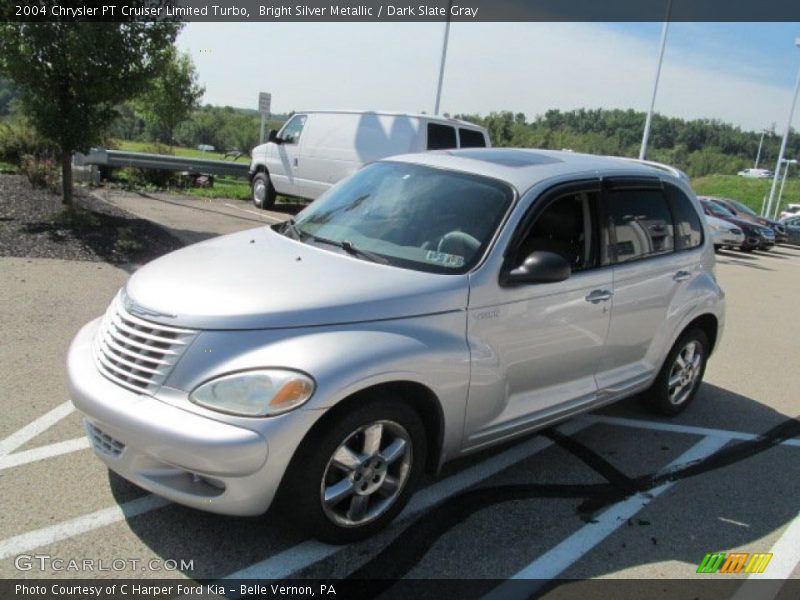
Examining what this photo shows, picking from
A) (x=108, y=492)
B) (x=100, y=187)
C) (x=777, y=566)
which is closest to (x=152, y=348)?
(x=108, y=492)

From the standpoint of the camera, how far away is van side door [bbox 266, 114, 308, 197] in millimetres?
14247

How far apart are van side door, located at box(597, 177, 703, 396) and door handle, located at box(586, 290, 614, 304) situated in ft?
0.30

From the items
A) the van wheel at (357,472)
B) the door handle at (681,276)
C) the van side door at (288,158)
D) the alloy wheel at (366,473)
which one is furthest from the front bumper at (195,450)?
the van side door at (288,158)

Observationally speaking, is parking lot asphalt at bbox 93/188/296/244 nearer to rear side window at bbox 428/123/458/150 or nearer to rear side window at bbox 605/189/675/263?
rear side window at bbox 428/123/458/150

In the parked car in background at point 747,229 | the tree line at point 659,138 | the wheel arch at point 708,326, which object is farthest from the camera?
the tree line at point 659,138

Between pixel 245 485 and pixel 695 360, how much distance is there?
3.96 m

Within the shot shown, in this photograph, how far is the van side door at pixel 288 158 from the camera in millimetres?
14247

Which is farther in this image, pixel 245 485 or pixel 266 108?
pixel 266 108

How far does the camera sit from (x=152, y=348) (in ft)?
9.45

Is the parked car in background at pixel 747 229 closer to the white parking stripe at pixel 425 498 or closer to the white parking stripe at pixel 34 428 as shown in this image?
the white parking stripe at pixel 425 498

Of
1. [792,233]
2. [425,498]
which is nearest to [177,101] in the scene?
[792,233]

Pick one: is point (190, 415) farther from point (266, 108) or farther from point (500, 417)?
point (266, 108)

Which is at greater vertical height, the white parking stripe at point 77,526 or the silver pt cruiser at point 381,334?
the silver pt cruiser at point 381,334

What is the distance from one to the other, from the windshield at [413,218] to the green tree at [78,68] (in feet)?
20.2
